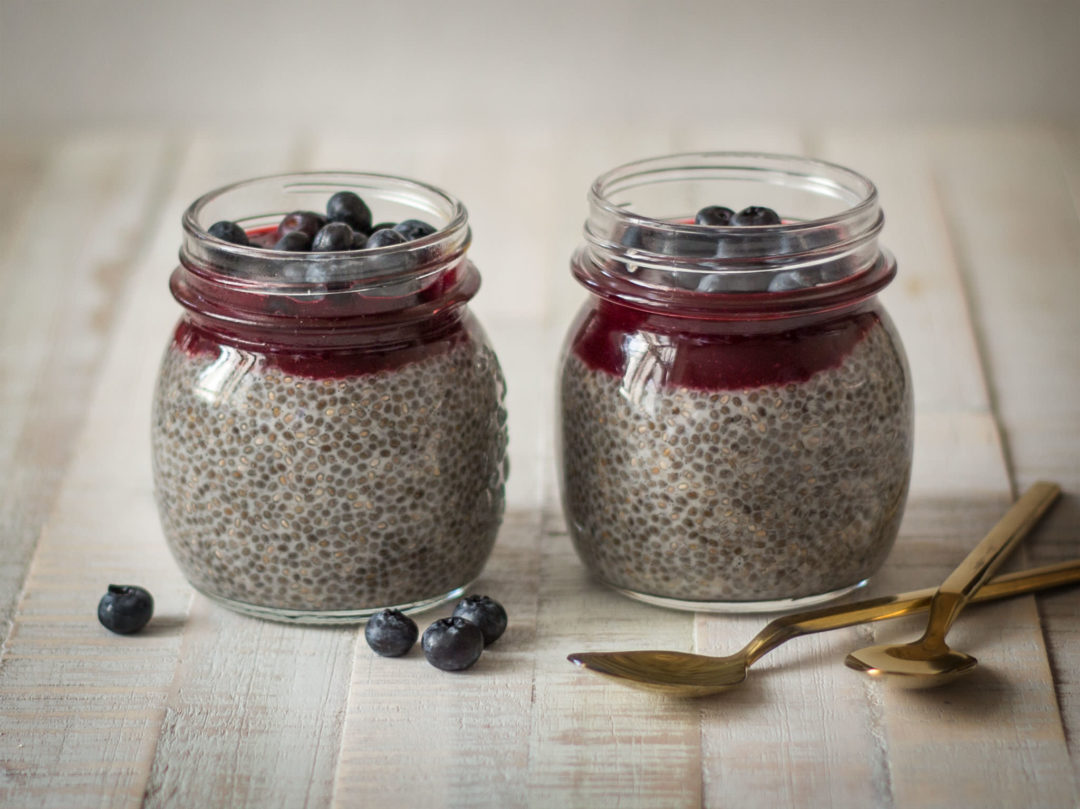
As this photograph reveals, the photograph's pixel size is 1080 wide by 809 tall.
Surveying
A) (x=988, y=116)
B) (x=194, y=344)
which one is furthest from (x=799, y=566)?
(x=988, y=116)

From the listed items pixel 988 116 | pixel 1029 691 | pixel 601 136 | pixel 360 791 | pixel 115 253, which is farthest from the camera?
pixel 988 116

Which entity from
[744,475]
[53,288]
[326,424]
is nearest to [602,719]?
[744,475]

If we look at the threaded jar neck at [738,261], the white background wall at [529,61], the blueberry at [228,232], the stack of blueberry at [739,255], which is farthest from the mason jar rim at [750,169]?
the white background wall at [529,61]

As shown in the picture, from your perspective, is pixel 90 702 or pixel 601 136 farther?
pixel 601 136

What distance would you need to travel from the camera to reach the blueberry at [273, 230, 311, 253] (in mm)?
1185

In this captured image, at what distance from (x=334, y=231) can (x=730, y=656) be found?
51 centimetres

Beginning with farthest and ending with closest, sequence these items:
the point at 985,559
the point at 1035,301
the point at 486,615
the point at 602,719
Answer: the point at 1035,301, the point at 985,559, the point at 486,615, the point at 602,719

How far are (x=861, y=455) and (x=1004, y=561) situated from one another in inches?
10.9

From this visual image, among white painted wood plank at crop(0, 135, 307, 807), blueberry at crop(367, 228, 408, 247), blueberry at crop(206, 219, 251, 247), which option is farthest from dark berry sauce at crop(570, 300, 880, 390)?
white painted wood plank at crop(0, 135, 307, 807)

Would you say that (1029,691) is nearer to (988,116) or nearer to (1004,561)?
(1004,561)

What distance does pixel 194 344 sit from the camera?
1.22m

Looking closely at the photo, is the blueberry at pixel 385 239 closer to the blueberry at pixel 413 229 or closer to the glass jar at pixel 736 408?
the blueberry at pixel 413 229

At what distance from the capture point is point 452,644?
1.18 m

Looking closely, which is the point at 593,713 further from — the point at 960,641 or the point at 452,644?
the point at 960,641
